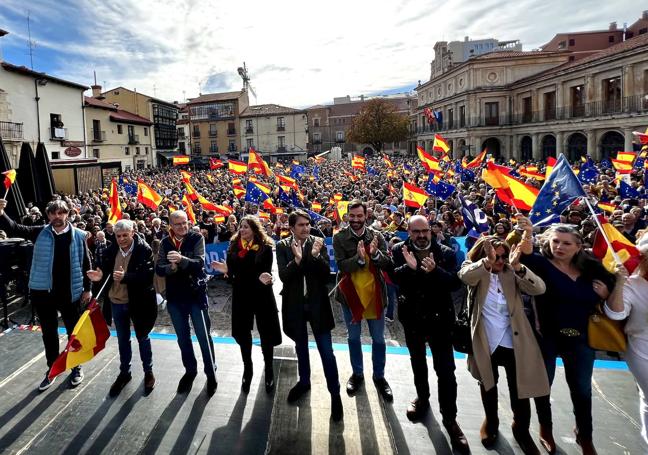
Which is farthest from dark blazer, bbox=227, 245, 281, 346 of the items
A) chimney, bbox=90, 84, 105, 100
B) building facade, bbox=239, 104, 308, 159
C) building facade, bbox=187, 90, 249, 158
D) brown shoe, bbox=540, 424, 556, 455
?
building facade, bbox=239, 104, 308, 159

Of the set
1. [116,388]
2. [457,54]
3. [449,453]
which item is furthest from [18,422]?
[457,54]

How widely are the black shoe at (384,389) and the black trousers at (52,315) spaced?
3.16 metres

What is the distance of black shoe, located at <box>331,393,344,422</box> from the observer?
3.49 metres

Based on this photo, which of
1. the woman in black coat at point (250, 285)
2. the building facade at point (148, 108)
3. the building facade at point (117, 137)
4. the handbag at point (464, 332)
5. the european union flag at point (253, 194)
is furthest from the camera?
the building facade at point (148, 108)

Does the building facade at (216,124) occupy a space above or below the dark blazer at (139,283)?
above

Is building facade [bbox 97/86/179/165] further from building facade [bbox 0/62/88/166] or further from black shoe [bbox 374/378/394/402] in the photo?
black shoe [bbox 374/378/394/402]

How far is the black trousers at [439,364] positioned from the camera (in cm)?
329

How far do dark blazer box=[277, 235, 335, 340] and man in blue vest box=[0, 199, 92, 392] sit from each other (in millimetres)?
2113

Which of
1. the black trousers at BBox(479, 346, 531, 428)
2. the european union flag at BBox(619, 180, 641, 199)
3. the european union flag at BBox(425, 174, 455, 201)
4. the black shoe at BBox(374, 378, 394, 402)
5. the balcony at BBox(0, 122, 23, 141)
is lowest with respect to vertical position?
the black shoe at BBox(374, 378, 394, 402)

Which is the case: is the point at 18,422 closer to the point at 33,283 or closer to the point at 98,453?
the point at 98,453

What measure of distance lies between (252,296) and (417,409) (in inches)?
70.4

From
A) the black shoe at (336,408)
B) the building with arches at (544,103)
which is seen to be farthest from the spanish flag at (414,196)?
the building with arches at (544,103)

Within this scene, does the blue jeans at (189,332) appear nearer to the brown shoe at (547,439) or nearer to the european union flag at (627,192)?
the brown shoe at (547,439)

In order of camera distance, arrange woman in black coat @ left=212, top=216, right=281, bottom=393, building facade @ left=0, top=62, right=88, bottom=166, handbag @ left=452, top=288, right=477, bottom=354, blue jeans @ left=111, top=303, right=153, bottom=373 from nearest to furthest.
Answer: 1. handbag @ left=452, top=288, right=477, bottom=354
2. woman in black coat @ left=212, top=216, right=281, bottom=393
3. blue jeans @ left=111, top=303, right=153, bottom=373
4. building facade @ left=0, top=62, right=88, bottom=166
